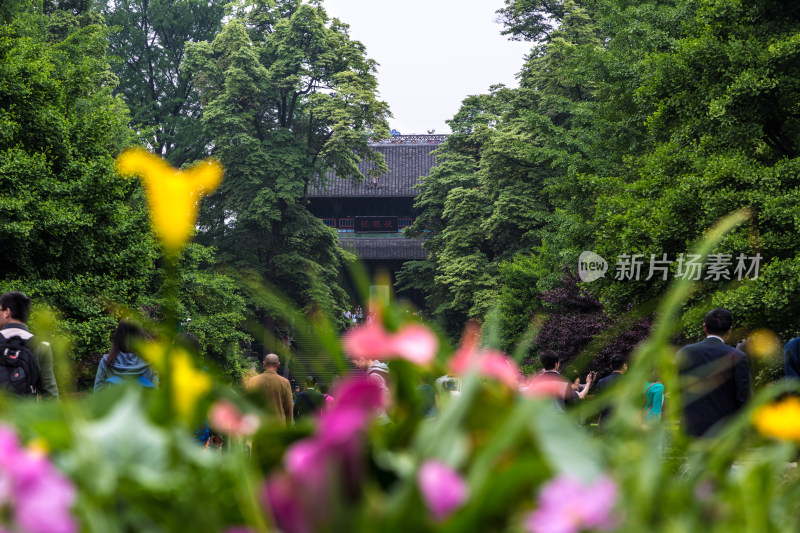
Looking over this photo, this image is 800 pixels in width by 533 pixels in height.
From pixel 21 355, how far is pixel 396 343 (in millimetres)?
4082

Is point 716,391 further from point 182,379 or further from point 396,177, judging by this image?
point 396,177

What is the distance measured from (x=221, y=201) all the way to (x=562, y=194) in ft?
36.8

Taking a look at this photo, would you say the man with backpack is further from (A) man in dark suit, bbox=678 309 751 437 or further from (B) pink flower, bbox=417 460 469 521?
(B) pink flower, bbox=417 460 469 521

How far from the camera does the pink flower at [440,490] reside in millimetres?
441

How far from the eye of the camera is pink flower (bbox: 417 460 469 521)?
17.4 inches

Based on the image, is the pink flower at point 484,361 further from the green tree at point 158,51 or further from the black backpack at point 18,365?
the green tree at point 158,51

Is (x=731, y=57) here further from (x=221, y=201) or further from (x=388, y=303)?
(x=221, y=201)

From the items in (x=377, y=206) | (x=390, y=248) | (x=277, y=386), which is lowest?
(x=277, y=386)

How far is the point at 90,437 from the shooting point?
54cm

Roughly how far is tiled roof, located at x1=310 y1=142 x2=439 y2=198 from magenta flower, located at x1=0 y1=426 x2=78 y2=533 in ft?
124

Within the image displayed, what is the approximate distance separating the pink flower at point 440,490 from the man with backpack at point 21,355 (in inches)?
159

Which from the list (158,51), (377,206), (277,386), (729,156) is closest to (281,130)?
(158,51)

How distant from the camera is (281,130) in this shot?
83.7 ft

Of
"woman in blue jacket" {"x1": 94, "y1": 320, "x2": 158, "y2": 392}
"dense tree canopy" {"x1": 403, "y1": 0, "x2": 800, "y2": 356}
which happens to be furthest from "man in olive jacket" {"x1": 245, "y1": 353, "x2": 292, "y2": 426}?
"woman in blue jacket" {"x1": 94, "y1": 320, "x2": 158, "y2": 392}
